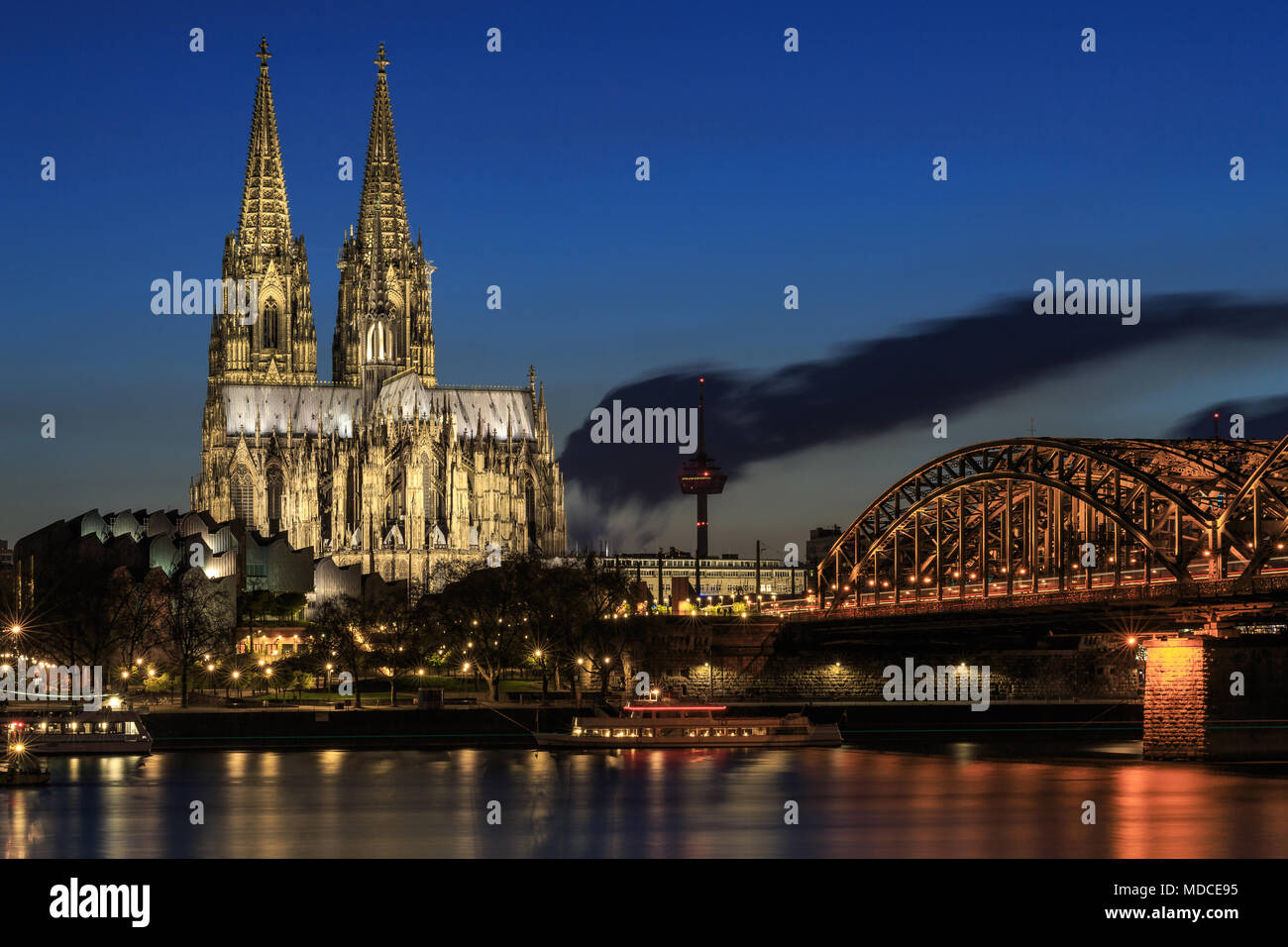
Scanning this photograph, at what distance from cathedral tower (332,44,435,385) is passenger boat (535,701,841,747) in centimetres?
9466

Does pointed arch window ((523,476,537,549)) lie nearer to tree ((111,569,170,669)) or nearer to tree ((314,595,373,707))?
tree ((314,595,373,707))

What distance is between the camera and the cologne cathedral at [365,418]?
17338 cm

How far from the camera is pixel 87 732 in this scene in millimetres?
86812

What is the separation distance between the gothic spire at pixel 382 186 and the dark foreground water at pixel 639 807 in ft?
353

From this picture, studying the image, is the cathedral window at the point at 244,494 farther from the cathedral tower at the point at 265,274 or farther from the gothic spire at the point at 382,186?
the gothic spire at the point at 382,186

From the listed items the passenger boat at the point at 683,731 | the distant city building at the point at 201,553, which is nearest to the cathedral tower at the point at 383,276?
the distant city building at the point at 201,553

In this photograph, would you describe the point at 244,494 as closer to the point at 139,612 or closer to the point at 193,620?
the point at 193,620

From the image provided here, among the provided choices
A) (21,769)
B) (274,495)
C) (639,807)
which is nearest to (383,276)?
(274,495)

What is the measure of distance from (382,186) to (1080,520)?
110666mm

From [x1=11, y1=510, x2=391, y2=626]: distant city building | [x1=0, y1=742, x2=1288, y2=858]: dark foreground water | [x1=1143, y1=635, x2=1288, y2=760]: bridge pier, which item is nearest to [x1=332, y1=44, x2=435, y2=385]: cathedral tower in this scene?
[x1=11, y1=510, x2=391, y2=626]: distant city building

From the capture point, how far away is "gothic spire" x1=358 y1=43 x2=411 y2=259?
188 metres

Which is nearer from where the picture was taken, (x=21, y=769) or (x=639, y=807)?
(x=639, y=807)
